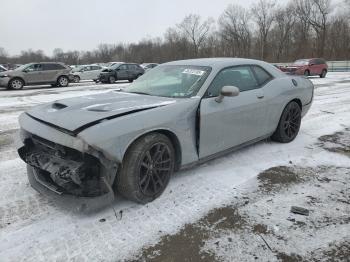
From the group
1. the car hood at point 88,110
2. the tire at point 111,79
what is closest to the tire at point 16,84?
the tire at point 111,79

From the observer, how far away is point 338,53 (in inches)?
2169

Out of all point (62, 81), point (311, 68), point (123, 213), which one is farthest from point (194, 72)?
point (311, 68)

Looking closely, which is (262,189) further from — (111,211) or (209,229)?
(111,211)

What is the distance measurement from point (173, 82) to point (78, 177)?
1.92m

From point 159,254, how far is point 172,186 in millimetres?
1258

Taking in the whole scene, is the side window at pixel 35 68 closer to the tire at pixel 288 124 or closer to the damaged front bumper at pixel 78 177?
the tire at pixel 288 124

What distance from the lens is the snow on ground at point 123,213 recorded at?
8.74 ft

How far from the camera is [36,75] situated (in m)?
19.4

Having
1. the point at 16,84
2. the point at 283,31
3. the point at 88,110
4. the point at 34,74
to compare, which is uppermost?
the point at 283,31

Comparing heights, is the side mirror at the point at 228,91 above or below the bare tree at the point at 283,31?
below

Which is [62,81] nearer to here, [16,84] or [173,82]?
[16,84]

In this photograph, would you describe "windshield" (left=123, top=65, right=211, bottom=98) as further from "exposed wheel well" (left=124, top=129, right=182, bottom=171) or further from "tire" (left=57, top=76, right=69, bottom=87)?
"tire" (left=57, top=76, right=69, bottom=87)

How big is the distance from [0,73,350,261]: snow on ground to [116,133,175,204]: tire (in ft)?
0.48

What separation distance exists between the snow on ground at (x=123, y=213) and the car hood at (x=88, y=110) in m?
0.87
